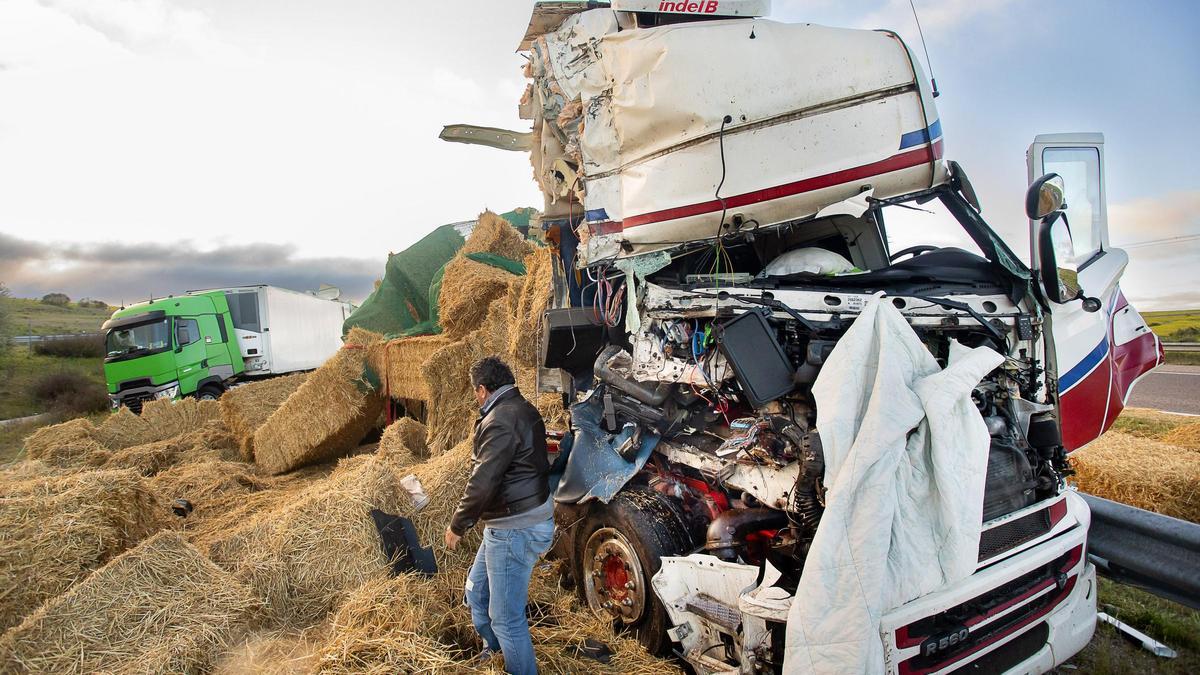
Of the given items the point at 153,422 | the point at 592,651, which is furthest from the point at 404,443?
the point at 153,422

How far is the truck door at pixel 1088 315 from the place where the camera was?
12.4ft

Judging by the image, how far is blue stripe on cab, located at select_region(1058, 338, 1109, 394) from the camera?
376 cm

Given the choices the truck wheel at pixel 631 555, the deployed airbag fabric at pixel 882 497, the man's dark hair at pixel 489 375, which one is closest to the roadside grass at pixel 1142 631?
the deployed airbag fabric at pixel 882 497

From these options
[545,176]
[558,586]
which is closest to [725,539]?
[558,586]

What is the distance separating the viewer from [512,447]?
3.24 meters

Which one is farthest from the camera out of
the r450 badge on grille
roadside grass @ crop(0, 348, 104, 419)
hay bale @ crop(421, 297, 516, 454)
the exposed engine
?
roadside grass @ crop(0, 348, 104, 419)

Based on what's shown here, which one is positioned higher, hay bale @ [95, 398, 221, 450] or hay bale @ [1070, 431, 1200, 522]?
hay bale @ [95, 398, 221, 450]

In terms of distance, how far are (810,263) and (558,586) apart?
2671mm

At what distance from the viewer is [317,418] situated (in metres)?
8.33

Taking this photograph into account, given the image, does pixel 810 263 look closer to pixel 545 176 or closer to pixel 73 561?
pixel 545 176

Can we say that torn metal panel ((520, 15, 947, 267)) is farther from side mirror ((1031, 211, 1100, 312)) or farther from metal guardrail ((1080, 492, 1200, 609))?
metal guardrail ((1080, 492, 1200, 609))

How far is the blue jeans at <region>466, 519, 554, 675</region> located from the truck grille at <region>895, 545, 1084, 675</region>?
1797 mm

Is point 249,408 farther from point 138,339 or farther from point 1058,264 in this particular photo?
point 1058,264

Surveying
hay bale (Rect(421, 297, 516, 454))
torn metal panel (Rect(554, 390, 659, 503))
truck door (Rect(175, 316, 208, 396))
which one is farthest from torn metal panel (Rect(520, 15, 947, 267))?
truck door (Rect(175, 316, 208, 396))
